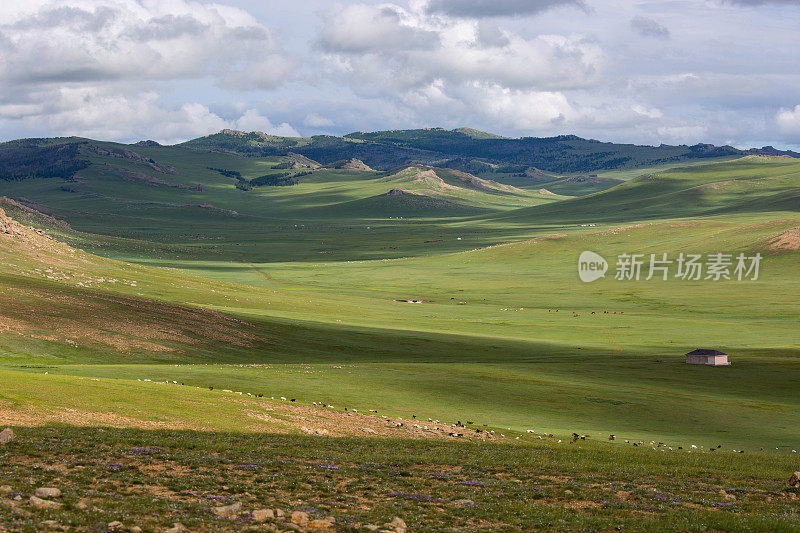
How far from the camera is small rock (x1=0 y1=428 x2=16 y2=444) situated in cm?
2680

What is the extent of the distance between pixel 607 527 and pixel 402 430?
65.9 ft

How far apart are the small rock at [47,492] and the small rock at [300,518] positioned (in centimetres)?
686

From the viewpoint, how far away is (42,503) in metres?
19.7

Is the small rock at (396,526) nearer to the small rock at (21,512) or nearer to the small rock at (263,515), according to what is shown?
the small rock at (263,515)

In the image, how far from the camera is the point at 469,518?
74.0 feet

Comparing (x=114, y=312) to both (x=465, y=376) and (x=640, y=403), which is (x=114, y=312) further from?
(x=640, y=403)

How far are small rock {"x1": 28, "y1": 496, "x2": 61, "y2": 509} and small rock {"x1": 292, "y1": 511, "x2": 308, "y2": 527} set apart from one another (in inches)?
253

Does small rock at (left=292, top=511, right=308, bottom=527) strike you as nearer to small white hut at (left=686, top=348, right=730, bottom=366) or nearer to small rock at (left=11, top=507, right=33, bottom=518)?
small rock at (left=11, top=507, right=33, bottom=518)

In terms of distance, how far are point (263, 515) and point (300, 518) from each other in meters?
1.06

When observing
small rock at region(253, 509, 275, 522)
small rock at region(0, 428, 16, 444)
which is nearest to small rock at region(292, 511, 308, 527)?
small rock at region(253, 509, 275, 522)

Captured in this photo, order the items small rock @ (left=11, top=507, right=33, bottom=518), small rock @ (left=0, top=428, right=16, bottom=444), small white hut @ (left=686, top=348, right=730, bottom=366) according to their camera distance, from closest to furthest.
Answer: small rock @ (left=11, top=507, right=33, bottom=518) < small rock @ (left=0, top=428, right=16, bottom=444) < small white hut @ (left=686, top=348, right=730, bottom=366)

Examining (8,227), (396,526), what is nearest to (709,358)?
(396,526)

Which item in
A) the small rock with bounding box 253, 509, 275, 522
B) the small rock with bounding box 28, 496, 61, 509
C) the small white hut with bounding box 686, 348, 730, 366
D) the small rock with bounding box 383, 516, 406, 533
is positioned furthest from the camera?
the small white hut with bounding box 686, 348, 730, 366

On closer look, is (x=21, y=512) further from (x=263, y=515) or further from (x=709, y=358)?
(x=709, y=358)
